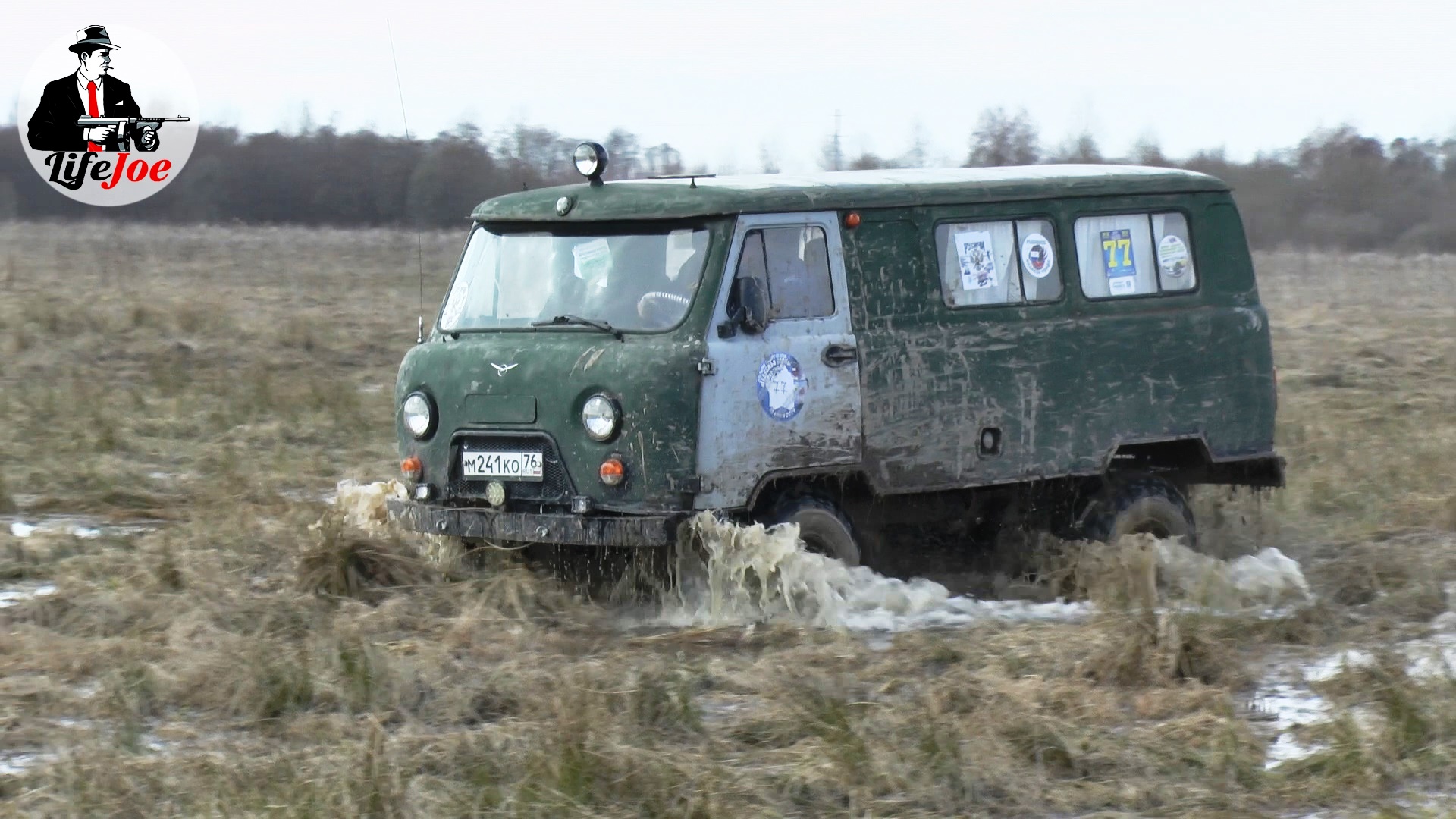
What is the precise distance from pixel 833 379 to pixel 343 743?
10.3 ft

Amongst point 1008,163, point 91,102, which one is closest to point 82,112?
point 91,102

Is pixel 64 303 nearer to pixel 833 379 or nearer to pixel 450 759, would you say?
pixel 833 379

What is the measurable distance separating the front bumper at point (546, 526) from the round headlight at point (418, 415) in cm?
34

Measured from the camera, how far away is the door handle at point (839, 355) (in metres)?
8.30

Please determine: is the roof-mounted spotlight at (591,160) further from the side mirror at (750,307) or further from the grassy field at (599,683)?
the grassy field at (599,683)

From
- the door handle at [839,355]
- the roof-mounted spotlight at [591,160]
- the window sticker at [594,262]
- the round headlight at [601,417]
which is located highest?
the roof-mounted spotlight at [591,160]

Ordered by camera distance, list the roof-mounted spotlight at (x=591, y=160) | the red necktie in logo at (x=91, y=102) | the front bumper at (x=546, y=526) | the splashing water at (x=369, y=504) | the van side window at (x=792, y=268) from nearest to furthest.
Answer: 1. the front bumper at (x=546, y=526)
2. the van side window at (x=792, y=268)
3. the roof-mounted spotlight at (x=591, y=160)
4. the splashing water at (x=369, y=504)
5. the red necktie in logo at (x=91, y=102)

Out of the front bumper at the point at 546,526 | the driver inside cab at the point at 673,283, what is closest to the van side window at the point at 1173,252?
the driver inside cab at the point at 673,283

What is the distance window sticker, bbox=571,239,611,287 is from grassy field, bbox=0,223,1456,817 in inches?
51.4

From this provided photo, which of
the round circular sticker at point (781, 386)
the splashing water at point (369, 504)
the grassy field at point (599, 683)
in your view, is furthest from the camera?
the splashing water at point (369, 504)

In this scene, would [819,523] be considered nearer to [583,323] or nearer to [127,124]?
[583,323]

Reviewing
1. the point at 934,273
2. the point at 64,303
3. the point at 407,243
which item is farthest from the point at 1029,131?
the point at 934,273

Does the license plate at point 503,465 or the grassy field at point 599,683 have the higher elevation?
the license plate at point 503,465

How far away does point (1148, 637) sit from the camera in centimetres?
715
